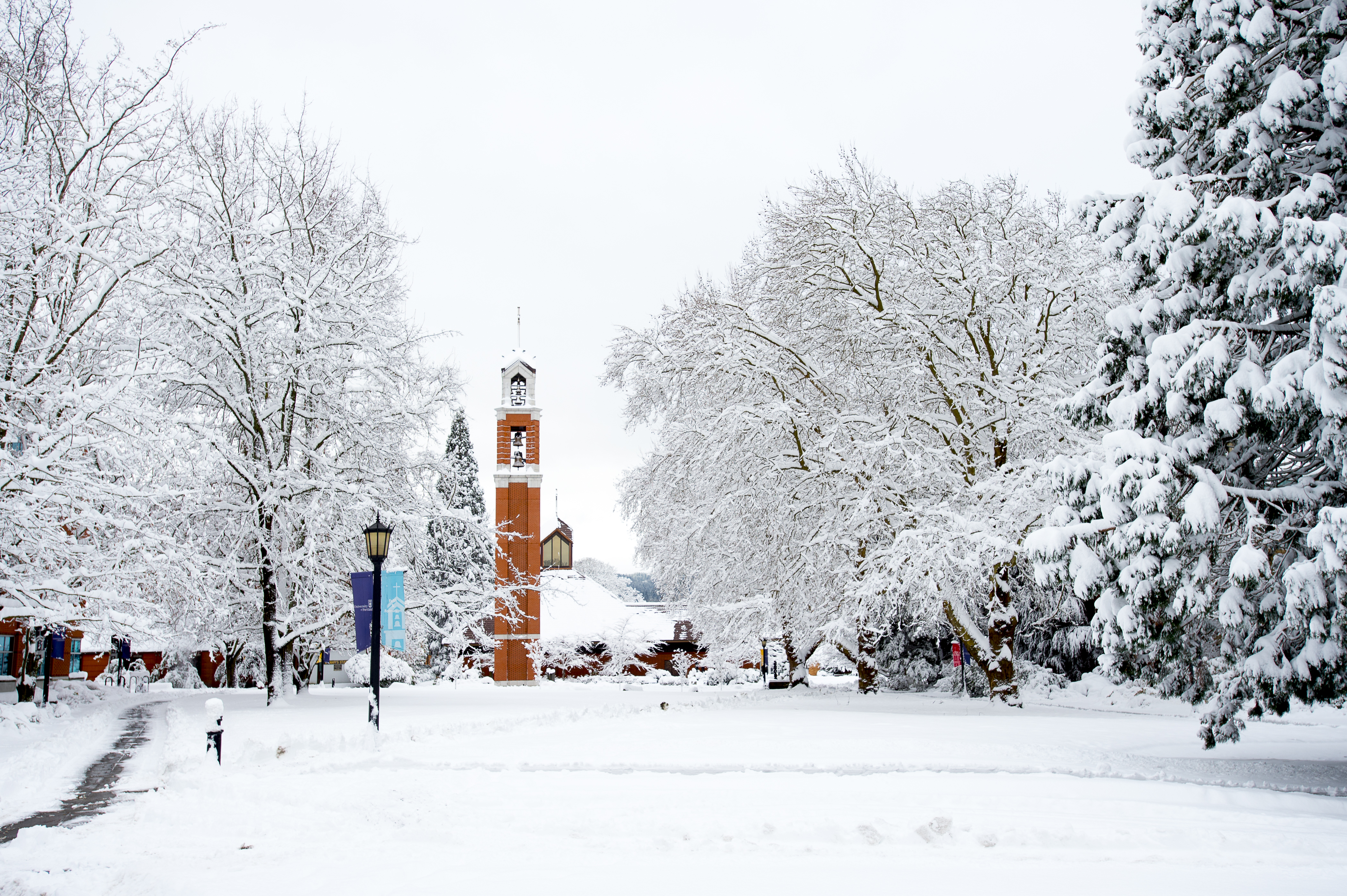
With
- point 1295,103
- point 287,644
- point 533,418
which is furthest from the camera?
point 533,418

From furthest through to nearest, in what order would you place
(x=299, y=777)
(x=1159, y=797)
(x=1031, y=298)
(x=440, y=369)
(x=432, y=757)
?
(x=440, y=369), (x=1031, y=298), (x=432, y=757), (x=299, y=777), (x=1159, y=797)

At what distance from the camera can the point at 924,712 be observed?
1814 cm

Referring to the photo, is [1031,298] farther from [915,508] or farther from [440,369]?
[440,369]

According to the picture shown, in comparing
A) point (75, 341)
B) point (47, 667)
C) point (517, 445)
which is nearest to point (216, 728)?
point (75, 341)

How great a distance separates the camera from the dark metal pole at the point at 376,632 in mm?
12555

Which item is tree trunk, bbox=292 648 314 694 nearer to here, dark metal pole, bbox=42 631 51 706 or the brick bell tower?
dark metal pole, bbox=42 631 51 706

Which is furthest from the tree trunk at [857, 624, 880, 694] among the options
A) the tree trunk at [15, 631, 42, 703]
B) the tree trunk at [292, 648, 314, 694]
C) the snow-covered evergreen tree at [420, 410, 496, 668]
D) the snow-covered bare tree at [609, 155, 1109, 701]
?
the tree trunk at [15, 631, 42, 703]

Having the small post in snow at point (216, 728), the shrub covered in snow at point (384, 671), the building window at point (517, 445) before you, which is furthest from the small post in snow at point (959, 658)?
the building window at point (517, 445)

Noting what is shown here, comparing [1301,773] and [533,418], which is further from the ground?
[533,418]

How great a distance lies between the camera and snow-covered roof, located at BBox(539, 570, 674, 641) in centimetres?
5288

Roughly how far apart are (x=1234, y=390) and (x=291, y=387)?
18.7 meters

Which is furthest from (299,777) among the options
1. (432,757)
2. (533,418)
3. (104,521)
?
(533,418)

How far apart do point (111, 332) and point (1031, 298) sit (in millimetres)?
19094

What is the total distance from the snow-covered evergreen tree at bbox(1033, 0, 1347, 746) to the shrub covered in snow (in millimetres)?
32143
